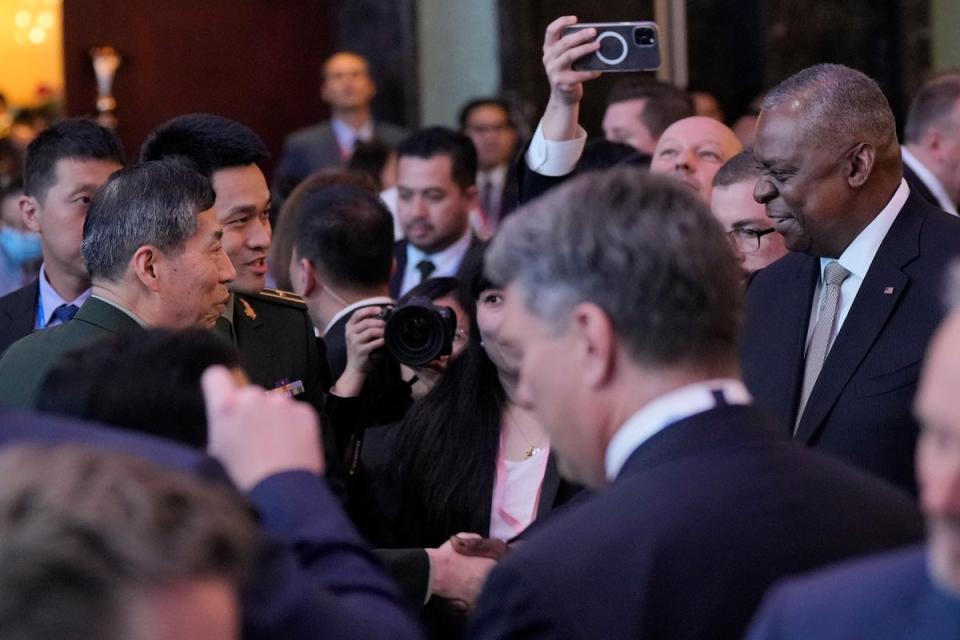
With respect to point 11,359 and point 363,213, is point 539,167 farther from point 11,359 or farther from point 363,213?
point 11,359

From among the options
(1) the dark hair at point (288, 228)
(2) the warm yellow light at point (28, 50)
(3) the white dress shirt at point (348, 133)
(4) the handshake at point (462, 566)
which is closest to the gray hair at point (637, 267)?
(4) the handshake at point (462, 566)

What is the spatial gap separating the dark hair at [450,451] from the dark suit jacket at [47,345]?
653mm

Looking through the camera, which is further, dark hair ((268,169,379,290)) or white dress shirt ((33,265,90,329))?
dark hair ((268,169,379,290))

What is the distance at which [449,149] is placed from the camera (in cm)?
612

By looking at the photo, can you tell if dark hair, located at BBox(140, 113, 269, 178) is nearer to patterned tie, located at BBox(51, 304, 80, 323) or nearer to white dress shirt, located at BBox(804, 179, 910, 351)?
patterned tie, located at BBox(51, 304, 80, 323)

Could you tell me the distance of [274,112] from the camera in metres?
10.4

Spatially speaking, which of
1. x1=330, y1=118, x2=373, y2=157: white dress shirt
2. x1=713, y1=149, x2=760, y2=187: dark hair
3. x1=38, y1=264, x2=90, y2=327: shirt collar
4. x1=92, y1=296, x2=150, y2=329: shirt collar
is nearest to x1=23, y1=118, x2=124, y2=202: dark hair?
x1=38, y1=264, x2=90, y2=327: shirt collar

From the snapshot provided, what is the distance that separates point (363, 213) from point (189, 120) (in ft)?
2.08

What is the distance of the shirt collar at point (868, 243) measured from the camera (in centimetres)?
344

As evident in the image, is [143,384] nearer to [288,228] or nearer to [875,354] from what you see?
[875,354]

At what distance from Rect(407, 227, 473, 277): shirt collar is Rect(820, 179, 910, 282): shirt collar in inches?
107

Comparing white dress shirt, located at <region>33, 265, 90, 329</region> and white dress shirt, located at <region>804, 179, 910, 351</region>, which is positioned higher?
white dress shirt, located at <region>804, 179, 910, 351</region>

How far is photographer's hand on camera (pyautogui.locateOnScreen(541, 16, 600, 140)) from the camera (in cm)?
371

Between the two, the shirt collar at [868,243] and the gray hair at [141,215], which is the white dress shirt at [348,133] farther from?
the shirt collar at [868,243]
